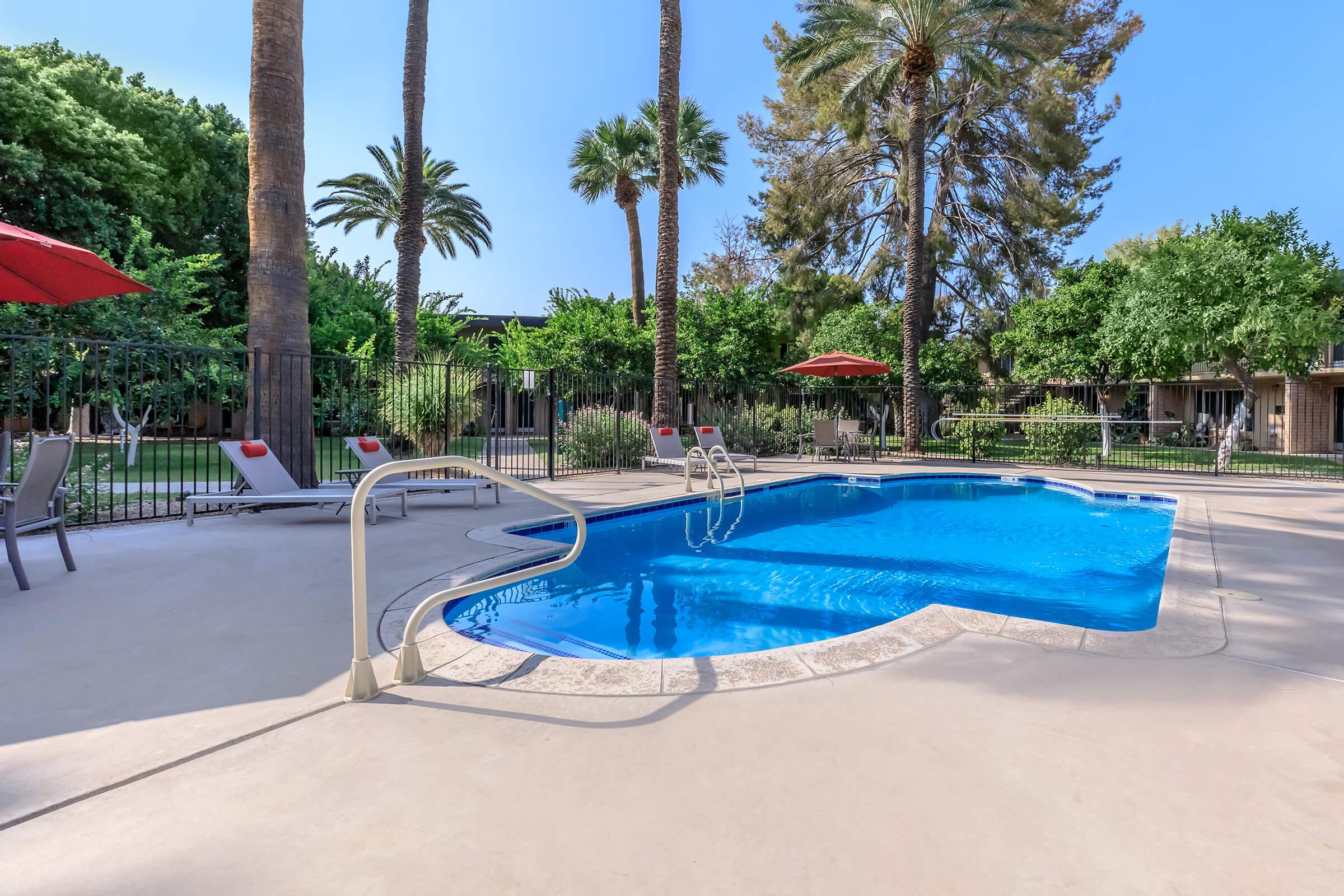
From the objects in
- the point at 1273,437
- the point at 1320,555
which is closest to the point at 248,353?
the point at 1320,555

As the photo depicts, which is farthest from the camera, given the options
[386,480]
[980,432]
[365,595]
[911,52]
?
[980,432]

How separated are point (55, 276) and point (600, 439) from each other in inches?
352

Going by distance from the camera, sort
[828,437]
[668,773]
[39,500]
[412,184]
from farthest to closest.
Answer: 1. [828,437]
2. [412,184]
3. [39,500]
4. [668,773]

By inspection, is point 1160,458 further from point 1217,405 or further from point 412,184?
point 412,184

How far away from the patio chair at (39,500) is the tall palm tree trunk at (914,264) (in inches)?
617

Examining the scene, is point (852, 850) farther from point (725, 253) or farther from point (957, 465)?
point (725, 253)

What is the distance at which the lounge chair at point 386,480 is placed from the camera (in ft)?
25.2

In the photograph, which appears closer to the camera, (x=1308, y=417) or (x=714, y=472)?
(x=714, y=472)

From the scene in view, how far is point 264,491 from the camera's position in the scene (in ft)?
23.4

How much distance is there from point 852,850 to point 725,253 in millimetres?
29454

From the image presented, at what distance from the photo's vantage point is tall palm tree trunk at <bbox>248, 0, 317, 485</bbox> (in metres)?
7.72

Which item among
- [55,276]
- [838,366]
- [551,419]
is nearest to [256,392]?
[55,276]

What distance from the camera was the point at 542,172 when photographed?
26.7 meters

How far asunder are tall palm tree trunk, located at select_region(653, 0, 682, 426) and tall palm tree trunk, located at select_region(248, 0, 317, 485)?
269 inches
